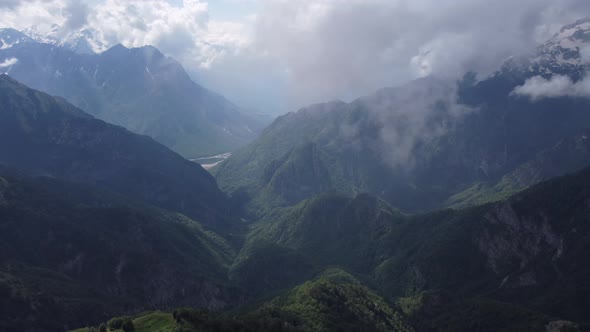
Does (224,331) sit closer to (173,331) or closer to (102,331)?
(173,331)

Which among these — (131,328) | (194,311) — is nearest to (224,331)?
(194,311)

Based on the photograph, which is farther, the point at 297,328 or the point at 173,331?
the point at 297,328

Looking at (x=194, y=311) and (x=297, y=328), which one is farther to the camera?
(x=297, y=328)

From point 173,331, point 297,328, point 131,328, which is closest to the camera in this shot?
point 173,331

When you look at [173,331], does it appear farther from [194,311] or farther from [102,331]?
[102,331]

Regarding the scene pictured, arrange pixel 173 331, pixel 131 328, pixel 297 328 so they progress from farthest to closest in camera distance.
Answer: pixel 297 328 < pixel 131 328 < pixel 173 331

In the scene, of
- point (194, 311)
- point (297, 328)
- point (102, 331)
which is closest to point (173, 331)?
point (194, 311)

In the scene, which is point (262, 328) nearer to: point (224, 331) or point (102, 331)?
point (224, 331)
